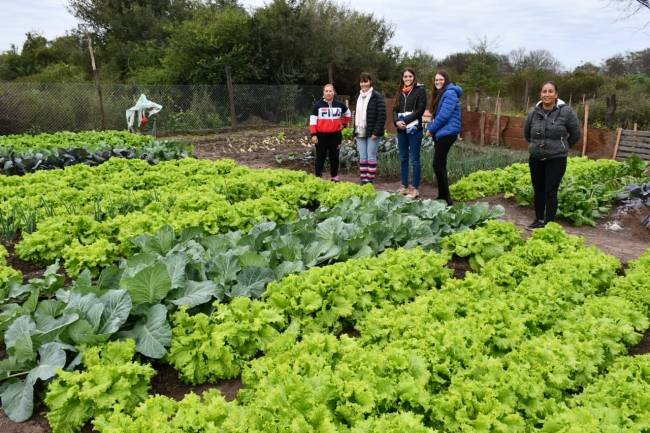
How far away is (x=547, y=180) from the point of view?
247 inches

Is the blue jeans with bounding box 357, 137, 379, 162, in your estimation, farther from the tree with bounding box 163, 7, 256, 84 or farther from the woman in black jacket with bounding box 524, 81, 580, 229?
the tree with bounding box 163, 7, 256, 84

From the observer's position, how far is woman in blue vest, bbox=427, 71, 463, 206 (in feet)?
23.1

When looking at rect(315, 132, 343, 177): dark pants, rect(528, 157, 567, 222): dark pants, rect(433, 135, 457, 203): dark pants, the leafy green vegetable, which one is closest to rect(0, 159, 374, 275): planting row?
rect(315, 132, 343, 177): dark pants

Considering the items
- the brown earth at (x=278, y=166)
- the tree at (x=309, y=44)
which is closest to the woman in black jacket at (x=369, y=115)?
the brown earth at (x=278, y=166)

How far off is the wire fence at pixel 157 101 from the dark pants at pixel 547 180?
1274 cm

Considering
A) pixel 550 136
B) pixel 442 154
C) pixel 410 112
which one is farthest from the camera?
pixel 410 112

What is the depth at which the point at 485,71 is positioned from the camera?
89.4 feet

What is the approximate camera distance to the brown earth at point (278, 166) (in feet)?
10.3

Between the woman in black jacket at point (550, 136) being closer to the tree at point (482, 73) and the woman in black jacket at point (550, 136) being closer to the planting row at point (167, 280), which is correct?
the planting row at point (167, 280)

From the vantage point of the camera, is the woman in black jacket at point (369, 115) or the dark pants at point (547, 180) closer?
the dark pants at point (547, 180)

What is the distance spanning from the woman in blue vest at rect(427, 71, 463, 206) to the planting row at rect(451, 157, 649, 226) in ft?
4.78

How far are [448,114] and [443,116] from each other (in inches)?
2.9

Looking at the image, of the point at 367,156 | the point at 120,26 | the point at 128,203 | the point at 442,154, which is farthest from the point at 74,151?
the point at 120,26

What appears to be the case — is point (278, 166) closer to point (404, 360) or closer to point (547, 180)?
point (547, 180)
